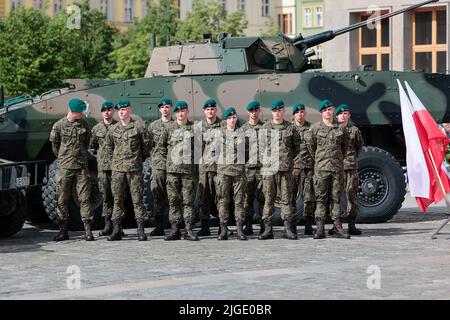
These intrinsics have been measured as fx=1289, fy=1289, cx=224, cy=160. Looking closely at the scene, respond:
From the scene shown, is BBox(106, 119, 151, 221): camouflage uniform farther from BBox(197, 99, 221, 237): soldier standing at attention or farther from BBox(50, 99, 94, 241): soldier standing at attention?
BBox(197, 99, 221, 237): soldier standing at attention

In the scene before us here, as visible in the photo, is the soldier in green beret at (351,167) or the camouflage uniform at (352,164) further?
the camouflage uniform at (352,164)

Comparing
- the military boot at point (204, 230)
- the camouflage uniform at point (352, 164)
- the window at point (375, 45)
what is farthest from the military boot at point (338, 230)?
the window at point (375, 45)

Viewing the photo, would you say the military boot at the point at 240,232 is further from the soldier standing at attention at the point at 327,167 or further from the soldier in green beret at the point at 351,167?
the soldier in green beret at the point at 351,167

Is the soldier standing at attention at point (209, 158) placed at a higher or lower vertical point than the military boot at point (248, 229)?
higher

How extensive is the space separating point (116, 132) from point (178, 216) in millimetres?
1209

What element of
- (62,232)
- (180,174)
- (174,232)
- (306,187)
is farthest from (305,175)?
(62,232)

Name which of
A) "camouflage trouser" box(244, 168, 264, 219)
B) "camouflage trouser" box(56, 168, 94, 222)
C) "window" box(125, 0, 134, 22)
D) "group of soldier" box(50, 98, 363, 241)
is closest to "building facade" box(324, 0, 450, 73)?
"camouflage trouser" box(244, 168, 264, 219)

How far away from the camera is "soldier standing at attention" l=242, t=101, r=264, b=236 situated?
48.9ft

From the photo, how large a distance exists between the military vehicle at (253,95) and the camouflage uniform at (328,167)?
209 centimetres

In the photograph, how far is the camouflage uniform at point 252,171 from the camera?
14.9 meters

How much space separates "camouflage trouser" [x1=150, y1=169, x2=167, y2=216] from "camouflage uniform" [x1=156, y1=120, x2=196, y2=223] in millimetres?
243

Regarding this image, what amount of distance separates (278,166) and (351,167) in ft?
3.51

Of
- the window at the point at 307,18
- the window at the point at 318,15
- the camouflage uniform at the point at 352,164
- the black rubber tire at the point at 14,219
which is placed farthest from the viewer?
the window at the point at 307,18
